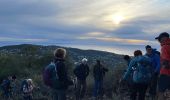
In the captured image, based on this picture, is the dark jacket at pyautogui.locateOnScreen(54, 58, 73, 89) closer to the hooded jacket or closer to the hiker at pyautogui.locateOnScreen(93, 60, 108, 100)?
the hooded jacket

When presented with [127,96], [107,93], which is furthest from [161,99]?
[107,93]

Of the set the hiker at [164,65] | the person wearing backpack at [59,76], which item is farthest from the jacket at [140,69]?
the person wearing backpack at [59,76]

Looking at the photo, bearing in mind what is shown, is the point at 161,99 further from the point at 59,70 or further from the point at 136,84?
the point at 59,70

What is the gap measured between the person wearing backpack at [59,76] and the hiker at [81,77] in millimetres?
9047

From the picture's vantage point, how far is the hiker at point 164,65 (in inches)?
599

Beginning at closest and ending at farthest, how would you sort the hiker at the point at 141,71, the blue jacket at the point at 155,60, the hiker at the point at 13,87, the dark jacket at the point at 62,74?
the dark jacket at the point at 62,74 < the hiker at the point at 141,71 < the blue jacket at the point at 155,60 < the hiker at the point at 13,87

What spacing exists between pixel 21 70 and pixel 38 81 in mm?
7669

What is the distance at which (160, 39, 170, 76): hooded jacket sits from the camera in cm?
1527

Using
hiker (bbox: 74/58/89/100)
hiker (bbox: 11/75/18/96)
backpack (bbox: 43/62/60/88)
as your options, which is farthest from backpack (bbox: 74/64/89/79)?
backpack (bbox: 43/62/60/88)

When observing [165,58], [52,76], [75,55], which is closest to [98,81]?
[52,76]

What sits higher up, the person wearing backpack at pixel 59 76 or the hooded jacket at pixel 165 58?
the hooded jacket at pixel 165 58

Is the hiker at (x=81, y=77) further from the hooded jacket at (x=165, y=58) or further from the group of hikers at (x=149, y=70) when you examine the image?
the hooded jacket at (x=165, y=58)

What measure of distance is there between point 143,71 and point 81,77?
8.61 m

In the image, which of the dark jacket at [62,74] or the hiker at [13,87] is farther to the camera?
the hiker at [13,87]
